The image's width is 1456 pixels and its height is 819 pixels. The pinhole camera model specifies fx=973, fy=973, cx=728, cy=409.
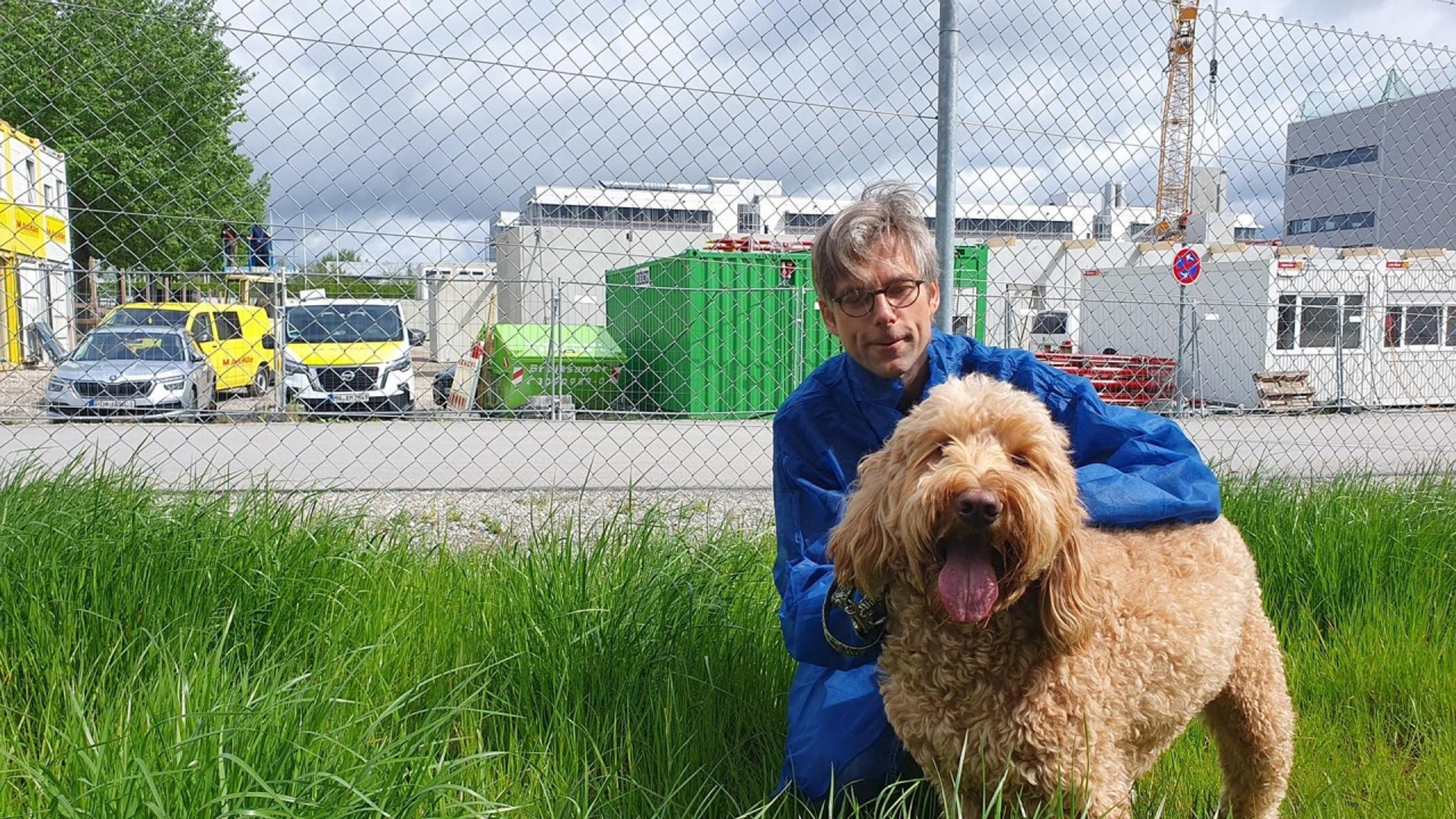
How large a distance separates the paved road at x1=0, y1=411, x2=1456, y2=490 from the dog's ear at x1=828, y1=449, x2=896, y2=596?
9.78ft

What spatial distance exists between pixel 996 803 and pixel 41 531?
9.39 feet

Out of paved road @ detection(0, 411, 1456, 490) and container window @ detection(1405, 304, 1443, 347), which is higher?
container window @ detection(1405, 304, 1443, 347)

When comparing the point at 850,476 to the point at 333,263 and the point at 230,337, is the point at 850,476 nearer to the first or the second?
the point at 333,263

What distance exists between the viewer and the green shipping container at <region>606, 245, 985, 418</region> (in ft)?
46.4

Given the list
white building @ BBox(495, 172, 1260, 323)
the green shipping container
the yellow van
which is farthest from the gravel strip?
the yellow van

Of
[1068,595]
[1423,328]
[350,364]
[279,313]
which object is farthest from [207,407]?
[1423,328]

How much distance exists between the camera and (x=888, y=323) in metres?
2.51

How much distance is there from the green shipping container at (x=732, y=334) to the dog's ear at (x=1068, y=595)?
38.4 feet

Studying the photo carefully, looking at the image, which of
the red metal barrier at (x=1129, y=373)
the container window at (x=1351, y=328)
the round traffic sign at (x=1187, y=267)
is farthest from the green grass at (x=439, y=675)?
the container window at (x=1351, y=328)

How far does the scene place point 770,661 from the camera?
316cm

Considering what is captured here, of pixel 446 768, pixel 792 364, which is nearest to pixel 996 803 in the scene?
pixel 446 768

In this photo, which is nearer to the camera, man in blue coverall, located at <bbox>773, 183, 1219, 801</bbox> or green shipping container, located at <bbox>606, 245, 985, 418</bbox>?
man in blue coverall, located at <bbox>773, 183, 1219, 801</bbox>

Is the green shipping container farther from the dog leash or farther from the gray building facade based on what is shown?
the dog leash

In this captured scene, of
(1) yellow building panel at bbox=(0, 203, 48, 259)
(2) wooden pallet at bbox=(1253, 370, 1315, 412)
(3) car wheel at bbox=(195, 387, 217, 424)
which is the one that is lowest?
(2) wooden pallet at bbox=(1253, 370, 1315, 412)
